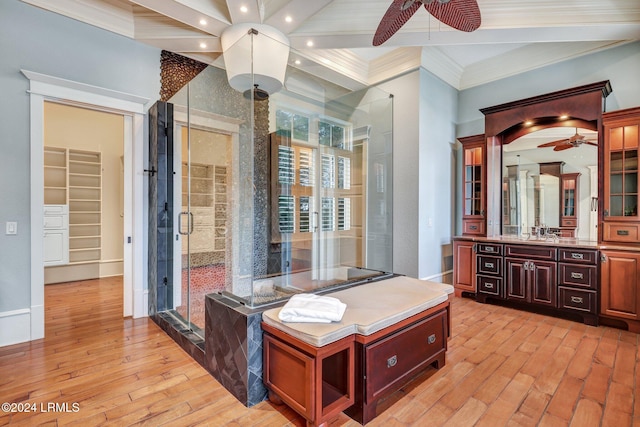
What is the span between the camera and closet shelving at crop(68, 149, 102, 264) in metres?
5.15

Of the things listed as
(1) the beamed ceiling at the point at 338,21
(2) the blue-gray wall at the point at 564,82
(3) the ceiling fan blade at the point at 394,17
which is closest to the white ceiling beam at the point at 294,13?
(1) the beamed ceiling at the point at 338,21

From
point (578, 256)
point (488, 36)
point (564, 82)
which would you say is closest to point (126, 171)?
point (488, 36)

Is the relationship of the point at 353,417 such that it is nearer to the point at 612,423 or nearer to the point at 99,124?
the point at 612,423

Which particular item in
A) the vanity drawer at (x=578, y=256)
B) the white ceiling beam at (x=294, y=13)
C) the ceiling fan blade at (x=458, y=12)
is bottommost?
the vanity drawer at (x=578, y=256)

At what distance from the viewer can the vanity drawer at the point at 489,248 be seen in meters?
3.86

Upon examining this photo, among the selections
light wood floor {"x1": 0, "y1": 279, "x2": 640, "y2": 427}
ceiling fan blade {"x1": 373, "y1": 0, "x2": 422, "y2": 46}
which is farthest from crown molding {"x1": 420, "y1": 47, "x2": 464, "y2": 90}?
light wood floor {"x1": 0, "y1": 279, "x2": 640, "y2": 427}

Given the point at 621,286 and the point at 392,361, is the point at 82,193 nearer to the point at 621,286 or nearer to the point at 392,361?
the point at 392,361

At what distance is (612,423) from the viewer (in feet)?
5.58

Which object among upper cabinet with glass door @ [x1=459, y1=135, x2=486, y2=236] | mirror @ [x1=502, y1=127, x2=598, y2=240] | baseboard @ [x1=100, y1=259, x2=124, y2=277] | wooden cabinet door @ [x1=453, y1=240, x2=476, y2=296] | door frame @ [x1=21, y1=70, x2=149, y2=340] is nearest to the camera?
door frame @ [x1=21, y1=70, x2=149, y2=340]

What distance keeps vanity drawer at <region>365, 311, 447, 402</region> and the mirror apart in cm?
274

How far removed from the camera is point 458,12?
87.3 inches

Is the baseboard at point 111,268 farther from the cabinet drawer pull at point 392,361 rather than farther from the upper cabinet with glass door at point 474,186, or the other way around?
the upper cabinet with glass door at point 474,186

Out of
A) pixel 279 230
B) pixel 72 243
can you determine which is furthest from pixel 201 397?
pixel 72 243

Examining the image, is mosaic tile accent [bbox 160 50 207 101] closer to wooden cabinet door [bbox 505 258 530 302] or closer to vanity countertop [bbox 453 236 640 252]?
vanity countertop [bbox 453 236 640 252]
